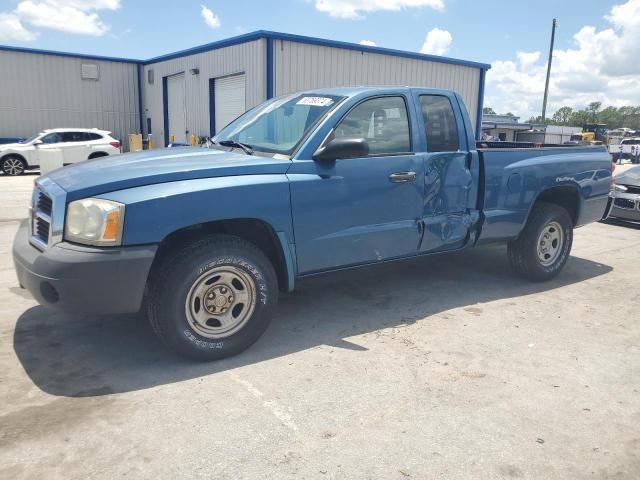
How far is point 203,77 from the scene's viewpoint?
62.1ft

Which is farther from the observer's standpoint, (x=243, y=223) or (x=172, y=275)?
(x=243, y=223)

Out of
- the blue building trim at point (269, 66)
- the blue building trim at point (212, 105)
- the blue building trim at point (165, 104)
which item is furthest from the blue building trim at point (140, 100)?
the blue building trim at point (269, 66)

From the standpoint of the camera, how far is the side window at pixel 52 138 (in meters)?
17.5

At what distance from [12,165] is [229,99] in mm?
7245

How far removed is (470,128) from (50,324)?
3.96 meters

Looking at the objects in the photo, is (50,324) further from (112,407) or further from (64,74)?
(64,74)

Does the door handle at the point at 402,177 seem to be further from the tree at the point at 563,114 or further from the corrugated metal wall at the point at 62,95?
the tree at the point at 563,114

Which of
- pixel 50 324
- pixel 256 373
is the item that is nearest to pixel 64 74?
pixel 50 324

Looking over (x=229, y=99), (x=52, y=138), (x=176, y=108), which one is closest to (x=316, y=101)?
(x=229, y=99)

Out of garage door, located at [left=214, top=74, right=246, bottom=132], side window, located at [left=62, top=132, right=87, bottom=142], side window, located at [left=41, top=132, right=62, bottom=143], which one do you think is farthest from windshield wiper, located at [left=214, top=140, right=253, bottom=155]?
side window, located at [left=41, top=132, right=62, bottom=143]

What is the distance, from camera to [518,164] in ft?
16.9

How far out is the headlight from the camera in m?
3.09

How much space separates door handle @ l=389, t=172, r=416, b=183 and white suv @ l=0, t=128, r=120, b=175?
1523 cm

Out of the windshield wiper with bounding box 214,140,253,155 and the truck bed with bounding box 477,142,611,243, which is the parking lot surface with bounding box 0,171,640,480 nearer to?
the truck bed with bounding box 477,142,611,243
